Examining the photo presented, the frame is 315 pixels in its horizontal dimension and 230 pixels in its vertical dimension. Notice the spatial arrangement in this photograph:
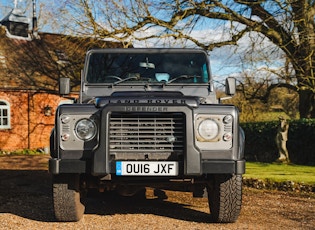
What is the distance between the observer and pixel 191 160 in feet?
16.1

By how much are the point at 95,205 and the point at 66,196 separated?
5.44 ft

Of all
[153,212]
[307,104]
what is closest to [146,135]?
[153,212]

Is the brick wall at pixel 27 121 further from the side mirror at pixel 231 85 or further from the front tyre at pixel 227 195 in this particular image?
the front tyre at pixel 227 195

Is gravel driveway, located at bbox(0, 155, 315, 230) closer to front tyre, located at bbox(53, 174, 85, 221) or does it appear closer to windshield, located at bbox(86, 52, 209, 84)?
front tyre, located at bbox(53, 174, 85, 221)

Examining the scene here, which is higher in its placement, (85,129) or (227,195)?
(85,129)

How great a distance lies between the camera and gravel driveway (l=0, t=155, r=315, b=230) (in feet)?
18.1

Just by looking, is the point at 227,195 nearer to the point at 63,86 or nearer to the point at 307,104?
the point at 63,86

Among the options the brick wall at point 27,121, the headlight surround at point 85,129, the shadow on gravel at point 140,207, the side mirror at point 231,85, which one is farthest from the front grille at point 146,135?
the brick wall at point 27,121

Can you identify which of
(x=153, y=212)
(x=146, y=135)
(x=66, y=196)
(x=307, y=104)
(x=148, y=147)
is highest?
(x=307, y=104)

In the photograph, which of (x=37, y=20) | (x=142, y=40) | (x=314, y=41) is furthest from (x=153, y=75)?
(x=37, y=20)

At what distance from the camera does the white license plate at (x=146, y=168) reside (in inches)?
195

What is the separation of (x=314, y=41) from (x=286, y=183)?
8.53m

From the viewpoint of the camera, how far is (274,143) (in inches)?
711

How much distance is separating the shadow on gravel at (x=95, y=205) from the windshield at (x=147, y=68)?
1.80 m
